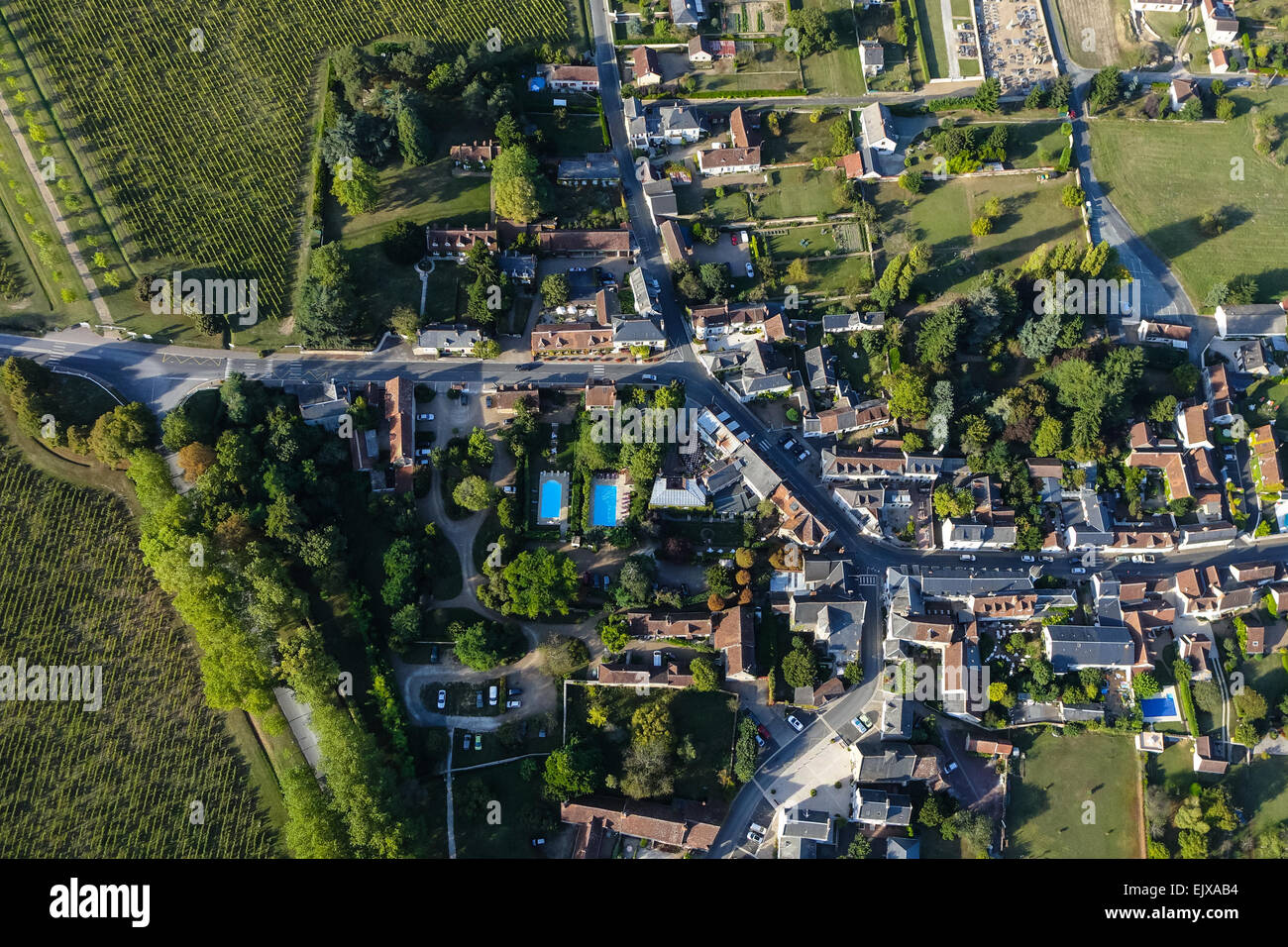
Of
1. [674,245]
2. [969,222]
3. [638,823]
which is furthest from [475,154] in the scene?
[638,823]

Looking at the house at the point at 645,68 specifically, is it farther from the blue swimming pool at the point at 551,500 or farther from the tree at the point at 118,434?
the tree at the point at 118,434

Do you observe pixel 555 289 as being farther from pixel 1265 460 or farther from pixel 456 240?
pixel 1265 460

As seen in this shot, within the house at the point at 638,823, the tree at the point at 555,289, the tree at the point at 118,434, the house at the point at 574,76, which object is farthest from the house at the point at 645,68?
the house at the point at 638,823

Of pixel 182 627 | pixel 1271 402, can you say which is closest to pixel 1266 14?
pixel 1271 402

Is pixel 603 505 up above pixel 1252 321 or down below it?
below

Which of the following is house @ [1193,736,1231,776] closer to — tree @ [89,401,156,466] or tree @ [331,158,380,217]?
tree @ [331,158,380,217]

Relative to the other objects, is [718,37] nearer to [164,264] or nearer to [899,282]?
[899,282]
